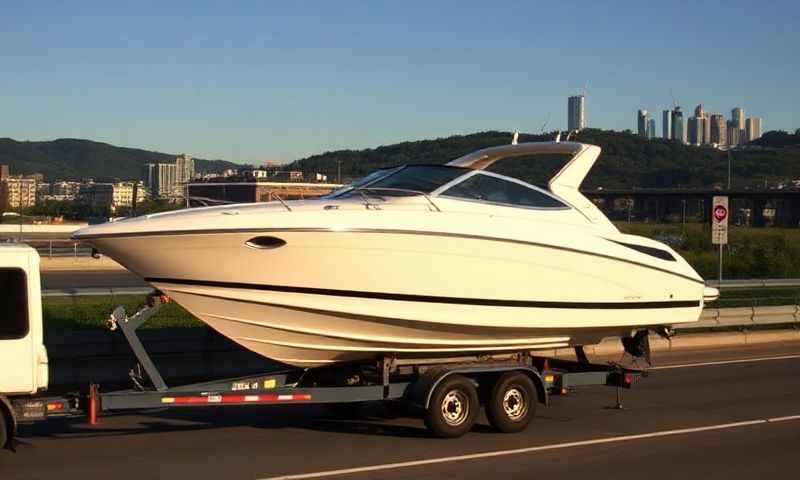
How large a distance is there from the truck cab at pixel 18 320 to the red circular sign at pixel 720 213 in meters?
18.5

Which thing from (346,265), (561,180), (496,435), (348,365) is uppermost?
(561,180)

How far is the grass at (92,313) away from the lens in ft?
56.2

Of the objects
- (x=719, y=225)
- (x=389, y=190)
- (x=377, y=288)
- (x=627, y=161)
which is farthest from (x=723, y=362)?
(x=627, y=161)

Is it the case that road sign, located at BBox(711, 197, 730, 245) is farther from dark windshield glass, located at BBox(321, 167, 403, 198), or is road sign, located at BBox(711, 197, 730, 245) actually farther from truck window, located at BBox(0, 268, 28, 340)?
truck window, located at BBox(0, 268, 28, 340)

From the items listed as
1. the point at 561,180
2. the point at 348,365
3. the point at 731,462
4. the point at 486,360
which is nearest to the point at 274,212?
the point at 348,365

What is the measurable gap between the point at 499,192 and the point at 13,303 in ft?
17.8

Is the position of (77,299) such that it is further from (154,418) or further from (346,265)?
(346,265)

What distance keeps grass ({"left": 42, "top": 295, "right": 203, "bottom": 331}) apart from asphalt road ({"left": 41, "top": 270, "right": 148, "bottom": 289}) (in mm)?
6797

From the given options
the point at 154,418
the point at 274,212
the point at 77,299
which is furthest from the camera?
the point at 77,299

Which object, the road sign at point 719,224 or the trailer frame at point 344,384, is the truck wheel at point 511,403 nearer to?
the trailer frame at point 344,384

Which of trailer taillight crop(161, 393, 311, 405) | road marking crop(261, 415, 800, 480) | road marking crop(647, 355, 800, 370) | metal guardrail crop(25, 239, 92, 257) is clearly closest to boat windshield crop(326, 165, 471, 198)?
trailer taillight crop(161, 393, 311, 405)

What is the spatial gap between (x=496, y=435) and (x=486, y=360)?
0.92 metres

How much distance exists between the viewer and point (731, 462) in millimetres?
9984

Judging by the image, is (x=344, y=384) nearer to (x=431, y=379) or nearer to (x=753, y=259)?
(x=431, y=379)
